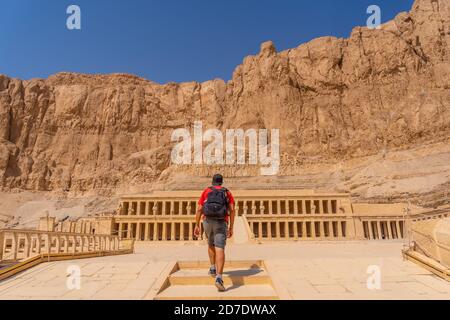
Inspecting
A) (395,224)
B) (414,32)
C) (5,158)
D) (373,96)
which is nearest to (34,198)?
(5,158)

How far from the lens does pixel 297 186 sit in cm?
6525

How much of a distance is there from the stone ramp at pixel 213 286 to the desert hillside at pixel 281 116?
176 feet

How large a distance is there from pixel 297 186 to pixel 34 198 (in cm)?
6362

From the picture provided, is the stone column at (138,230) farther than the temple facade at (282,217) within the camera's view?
Yes

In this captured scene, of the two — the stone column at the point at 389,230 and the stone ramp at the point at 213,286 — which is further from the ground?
the stone ramp at the point at 213,286

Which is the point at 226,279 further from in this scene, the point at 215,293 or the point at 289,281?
the point at 289,281

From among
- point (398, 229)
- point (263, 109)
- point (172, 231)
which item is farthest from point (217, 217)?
point (263, 109)

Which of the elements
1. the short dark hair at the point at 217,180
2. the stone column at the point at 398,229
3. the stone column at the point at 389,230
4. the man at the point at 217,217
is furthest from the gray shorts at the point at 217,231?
the stone column at the point at 398,229

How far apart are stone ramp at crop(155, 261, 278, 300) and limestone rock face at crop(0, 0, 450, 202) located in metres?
73.3

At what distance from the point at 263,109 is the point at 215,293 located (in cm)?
8650

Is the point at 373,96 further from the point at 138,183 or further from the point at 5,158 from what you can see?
the point at 5,158

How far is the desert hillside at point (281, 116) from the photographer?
73750 mm

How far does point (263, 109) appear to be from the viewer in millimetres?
91312

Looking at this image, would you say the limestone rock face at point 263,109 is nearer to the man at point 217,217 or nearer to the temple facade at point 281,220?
the temple facade at point 281,220
